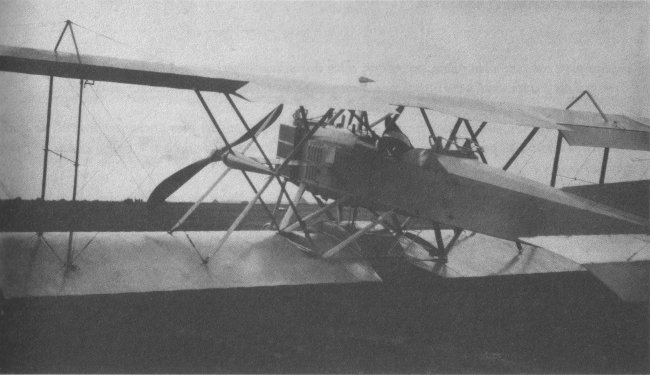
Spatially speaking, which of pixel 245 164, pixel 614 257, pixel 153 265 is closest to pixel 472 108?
pixel 614 257

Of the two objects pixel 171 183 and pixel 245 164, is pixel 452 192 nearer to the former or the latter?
pixel 245 164

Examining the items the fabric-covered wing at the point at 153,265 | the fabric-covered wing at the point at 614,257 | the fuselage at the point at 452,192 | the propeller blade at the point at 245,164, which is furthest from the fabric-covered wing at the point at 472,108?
the fabric-covered wing at the point at 153,265

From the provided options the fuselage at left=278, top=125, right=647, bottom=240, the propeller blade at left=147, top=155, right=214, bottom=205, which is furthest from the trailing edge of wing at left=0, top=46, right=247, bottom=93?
the fuselage at left=278, top=125, right=647, bottom=240

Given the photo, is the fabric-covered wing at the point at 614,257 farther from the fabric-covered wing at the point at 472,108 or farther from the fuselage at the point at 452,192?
the fabric-covered wing at the point at 472,108

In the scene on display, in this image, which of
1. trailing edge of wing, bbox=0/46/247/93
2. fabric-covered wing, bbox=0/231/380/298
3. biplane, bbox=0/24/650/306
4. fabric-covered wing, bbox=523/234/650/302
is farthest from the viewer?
biplane, bbox=0/24/650/306

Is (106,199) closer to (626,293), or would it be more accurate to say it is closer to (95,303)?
(95,303)

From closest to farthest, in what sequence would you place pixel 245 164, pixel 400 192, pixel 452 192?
pixel 452 192, pixel 400 192, pixel 245 164

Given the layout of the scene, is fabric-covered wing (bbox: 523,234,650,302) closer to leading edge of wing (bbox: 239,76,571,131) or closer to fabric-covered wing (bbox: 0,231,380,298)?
leading edge of wing (bbox: 239,76,571,131)

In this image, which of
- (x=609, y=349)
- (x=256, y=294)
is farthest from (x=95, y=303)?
(x=609, y=349)
